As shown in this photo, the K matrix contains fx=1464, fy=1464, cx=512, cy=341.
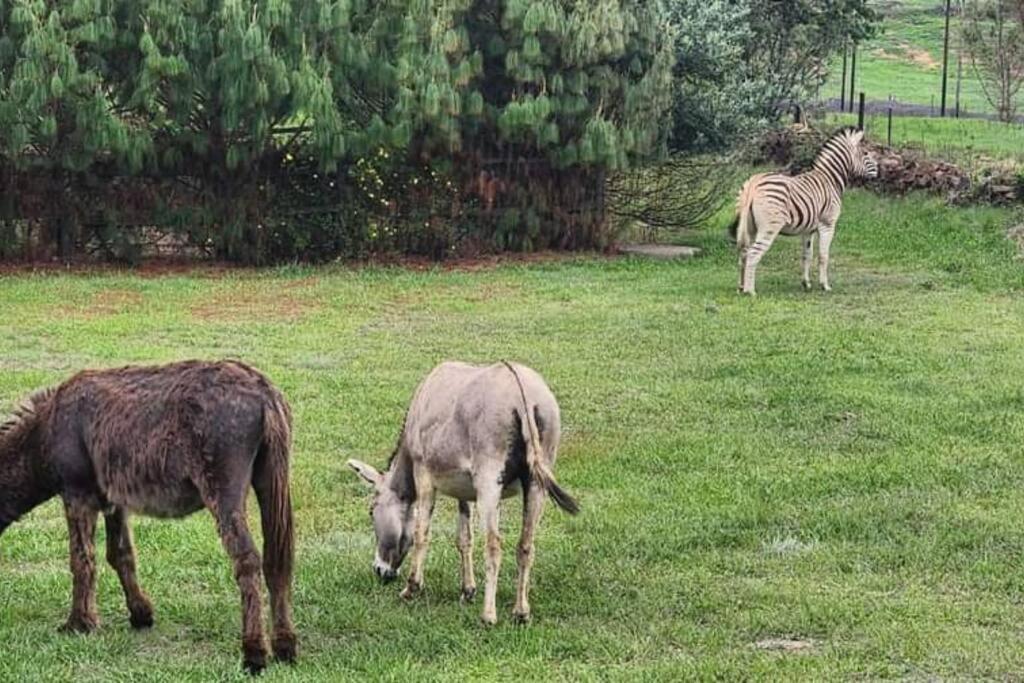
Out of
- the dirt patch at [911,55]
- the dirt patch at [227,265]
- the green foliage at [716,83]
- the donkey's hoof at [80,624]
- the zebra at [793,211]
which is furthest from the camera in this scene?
the dirt patch at [911,55]

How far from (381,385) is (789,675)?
20.4ft

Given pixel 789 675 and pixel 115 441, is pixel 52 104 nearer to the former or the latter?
pixel 115 441

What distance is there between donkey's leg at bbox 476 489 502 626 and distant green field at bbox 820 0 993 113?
38.3 m

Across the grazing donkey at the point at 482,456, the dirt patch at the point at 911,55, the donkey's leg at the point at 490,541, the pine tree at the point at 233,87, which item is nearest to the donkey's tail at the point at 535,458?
the grazing donkey at the point at 482,456

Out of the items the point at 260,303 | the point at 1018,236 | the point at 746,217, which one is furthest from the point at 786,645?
the point at 1018,236

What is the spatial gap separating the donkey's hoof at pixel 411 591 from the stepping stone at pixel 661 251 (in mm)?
13823

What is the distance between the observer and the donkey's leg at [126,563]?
585 cm

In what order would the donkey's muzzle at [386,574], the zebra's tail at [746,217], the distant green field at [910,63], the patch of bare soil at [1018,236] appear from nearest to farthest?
the donkey's muzzle at [386,574] → the zebra's tail at [746,217] → the patch of bare soil at [1018,236] → the distant green field at [910,63]

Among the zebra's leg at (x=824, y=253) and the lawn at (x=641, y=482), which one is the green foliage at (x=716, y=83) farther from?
the lawn at (x=641, y=482)

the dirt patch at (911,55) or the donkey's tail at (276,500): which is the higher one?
the dirt patch at (911,55)

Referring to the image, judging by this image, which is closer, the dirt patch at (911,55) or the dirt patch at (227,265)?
the dirt patch at (227,265)

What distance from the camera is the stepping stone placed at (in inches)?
792

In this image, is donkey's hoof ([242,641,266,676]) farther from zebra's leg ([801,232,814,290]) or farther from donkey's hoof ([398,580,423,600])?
zebra's leg ([801,232,814,290])

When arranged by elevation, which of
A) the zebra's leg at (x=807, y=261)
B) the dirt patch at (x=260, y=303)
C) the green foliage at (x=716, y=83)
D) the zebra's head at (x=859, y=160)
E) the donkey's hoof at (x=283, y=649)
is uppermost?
the green foliage at (x=716, y=83)
